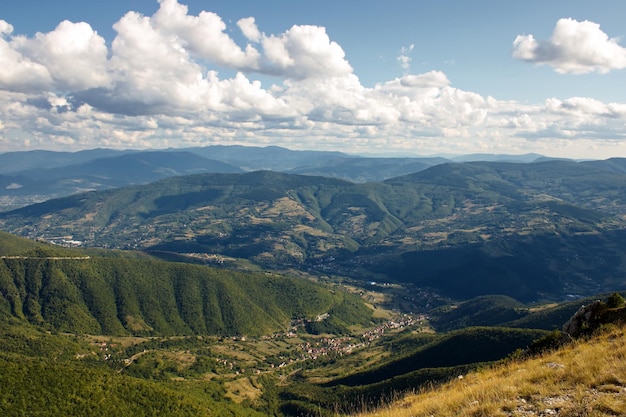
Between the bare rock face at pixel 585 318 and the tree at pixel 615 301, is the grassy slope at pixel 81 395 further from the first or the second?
the tree at pixel 615 301

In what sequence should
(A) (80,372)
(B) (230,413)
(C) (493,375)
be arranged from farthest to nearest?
(B) (230,413)
(A) (80,372)
(C) (493,375)

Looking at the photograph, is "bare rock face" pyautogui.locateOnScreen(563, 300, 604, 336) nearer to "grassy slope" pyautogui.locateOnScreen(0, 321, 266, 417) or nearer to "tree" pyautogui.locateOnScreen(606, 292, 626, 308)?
"tree" pyautogui.locateOnScreen(606, 292, 626, 308)

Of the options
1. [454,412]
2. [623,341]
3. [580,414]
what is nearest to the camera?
[580,414]

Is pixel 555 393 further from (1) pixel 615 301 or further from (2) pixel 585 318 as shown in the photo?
(1) pixel 615 301

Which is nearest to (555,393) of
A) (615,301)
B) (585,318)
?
(585,318)

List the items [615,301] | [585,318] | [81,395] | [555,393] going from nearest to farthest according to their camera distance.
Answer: [555,393]
[585,318]
[615,301]
[81,395]

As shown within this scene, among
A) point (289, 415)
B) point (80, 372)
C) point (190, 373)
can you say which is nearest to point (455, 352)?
point (289, 415)

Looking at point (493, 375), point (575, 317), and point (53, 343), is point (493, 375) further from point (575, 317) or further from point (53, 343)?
point (53, 343)

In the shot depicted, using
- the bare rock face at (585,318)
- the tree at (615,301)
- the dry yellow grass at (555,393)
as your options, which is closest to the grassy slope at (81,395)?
the bare rock face at (585,318)
